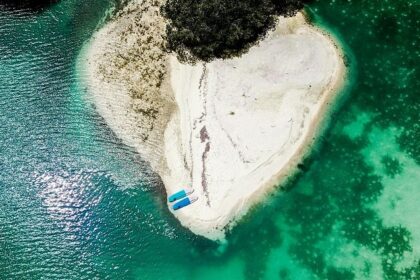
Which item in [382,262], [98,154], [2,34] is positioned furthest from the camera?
[2,34]

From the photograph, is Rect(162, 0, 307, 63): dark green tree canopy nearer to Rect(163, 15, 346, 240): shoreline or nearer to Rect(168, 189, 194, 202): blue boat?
Rect(163, 15, 346, 240): shoreline

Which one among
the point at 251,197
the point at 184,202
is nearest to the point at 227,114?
the point at 251,197

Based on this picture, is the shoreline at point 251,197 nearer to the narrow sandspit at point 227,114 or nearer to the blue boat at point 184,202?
the narrow sandspit at point 227,114

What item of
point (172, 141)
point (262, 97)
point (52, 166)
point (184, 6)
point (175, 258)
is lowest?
point (175, 258)

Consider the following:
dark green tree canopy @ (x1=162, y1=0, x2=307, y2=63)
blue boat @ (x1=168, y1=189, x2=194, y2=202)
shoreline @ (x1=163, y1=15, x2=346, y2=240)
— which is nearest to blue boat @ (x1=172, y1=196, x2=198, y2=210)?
blue boat @ (x1=168, y1=189, x2=194, y2=202)

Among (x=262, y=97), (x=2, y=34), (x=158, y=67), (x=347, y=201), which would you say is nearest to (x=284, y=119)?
(x=262, y=97)

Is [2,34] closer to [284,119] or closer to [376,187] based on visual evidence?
[284,119]

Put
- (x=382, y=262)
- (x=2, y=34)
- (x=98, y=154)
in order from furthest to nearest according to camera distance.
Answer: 1. (x=2, y=34)
2. (x=98, y=154)
3. (x=382, y=262)
